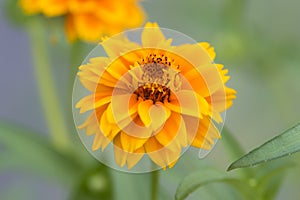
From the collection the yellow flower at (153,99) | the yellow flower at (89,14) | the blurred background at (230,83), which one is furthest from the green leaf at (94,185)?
the yellow flower at (153,99)

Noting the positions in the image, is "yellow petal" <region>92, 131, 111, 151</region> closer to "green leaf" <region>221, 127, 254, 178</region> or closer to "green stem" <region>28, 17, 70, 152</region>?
"green leaf" <region>221, 127, 254, 178</region>

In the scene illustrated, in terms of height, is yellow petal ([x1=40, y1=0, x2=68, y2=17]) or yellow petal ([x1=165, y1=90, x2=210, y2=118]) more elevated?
yellow petal ([x1=40, y1=0, x2=68, y2=17])

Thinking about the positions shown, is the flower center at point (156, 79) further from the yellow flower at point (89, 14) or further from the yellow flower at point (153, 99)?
the yellow flower at point (89, 14)

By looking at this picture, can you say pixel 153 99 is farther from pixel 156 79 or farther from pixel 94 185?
pixel 94 185

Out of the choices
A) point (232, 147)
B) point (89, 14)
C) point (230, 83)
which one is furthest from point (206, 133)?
point (230, 83)

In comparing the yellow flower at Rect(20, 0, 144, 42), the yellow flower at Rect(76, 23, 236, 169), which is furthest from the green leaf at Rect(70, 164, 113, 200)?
the yellow flower at Rect(76, 23, 236, 169)

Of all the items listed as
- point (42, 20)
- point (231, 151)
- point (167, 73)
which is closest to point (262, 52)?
point (42, 20)
